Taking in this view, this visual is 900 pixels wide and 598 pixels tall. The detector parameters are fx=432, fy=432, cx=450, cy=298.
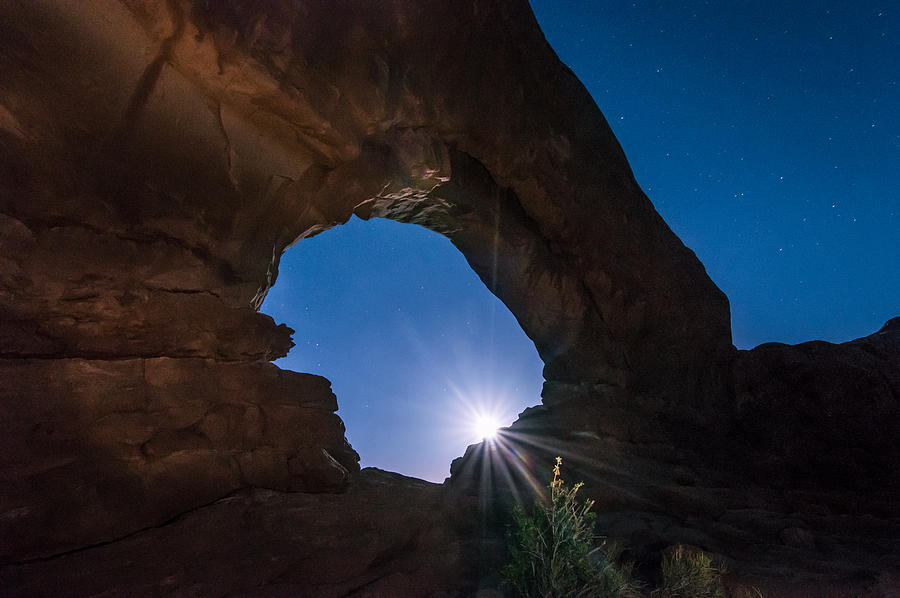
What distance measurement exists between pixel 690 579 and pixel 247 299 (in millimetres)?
6903

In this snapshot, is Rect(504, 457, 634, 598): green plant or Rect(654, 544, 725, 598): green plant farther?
Rect(654, 544, 725, 598): green plant

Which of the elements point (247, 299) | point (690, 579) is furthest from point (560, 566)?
point (247, 299)

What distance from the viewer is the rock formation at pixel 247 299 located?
15.0 feet

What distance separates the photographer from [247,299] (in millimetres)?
6582

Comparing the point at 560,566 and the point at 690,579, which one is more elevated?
the point at 560,566

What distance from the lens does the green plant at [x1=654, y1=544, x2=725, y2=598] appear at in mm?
4980

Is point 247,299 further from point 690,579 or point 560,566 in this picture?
point 690,579

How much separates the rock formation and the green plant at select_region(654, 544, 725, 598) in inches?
57.5

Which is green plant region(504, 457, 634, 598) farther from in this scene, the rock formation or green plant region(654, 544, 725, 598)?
the rock formation

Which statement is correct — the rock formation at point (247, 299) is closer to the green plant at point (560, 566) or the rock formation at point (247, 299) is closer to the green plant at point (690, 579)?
the green plant at point (560, 566)

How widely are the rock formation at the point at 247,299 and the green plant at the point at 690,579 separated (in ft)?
4.79

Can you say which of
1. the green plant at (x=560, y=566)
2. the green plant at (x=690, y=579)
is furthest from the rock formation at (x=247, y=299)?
the green plant at (x=690, y=579)

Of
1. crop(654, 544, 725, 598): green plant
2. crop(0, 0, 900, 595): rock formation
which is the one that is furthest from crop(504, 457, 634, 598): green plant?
crop(0, 0, 900, 595): rock formation

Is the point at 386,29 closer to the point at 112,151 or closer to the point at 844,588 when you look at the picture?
the point at 112,151
